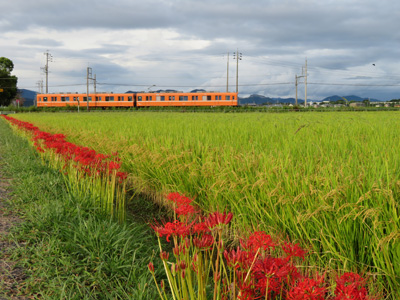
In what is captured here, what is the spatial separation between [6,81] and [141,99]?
2900 centimetres

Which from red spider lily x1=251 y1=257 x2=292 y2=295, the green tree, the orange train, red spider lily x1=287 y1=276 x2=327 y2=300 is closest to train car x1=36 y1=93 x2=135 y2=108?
the orange train

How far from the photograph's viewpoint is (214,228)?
1339mm

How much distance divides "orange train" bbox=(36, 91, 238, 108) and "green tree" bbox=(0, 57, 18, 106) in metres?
13.9

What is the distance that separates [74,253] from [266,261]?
1.91 meters

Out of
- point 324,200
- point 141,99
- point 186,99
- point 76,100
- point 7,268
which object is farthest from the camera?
point 76,100

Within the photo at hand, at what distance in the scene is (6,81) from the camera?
2152 inches

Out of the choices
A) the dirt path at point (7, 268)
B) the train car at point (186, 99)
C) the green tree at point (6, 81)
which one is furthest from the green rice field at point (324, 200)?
the green tree at point (6, 81)

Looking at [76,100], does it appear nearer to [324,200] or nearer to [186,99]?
[186,99]

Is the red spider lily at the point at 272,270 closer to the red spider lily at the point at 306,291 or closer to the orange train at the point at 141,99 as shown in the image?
the red spider lily at the point at 306,291

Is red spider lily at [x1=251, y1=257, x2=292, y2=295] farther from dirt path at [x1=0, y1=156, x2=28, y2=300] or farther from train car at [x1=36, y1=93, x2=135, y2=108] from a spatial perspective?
train car at [x1=36, y1=93, x2=135, y2=108]

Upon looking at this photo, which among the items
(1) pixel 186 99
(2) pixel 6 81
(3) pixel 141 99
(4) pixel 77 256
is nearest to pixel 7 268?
(4) pixel 77 256

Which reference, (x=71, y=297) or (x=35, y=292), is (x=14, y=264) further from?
(x=71, y=297)

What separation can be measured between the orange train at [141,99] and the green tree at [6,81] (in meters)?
13.9

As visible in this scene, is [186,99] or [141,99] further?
[141,99]
